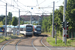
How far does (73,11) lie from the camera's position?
68.5ft

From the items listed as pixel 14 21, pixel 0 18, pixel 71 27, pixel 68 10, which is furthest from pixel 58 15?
pixel 0 18

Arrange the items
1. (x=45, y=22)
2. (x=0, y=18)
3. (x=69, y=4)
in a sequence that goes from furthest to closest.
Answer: (x=0, y=18)
(x=45, y=22)
(x=69, y=4)

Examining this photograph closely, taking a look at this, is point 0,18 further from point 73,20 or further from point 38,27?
point 73,20

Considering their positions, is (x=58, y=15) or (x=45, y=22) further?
(x=45, y=22)

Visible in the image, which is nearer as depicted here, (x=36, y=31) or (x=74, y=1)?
(x=74, y=1)

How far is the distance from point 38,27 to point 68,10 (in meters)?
23.9

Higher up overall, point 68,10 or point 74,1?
point 74,1

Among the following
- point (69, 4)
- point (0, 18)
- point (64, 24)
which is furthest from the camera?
point (0, 18)

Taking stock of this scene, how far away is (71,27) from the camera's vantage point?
77.2 ft

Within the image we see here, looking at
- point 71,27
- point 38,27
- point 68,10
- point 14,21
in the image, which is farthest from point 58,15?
point 14,21

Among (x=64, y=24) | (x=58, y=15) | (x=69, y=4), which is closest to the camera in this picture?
(x=64, y=24)

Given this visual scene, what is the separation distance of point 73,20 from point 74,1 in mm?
2906

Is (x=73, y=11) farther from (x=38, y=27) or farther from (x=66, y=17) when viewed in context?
(x=38, y=27)

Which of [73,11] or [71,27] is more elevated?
[73,11]
